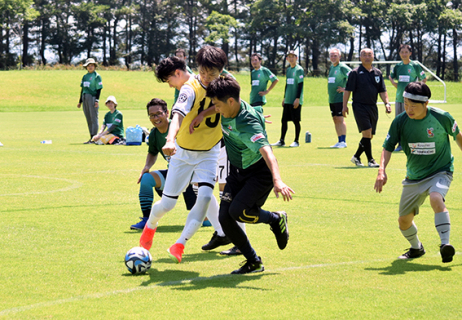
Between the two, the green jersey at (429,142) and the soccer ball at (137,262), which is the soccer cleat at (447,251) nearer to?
the green jersey at (429,142)

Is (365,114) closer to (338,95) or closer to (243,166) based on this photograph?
(338,95)

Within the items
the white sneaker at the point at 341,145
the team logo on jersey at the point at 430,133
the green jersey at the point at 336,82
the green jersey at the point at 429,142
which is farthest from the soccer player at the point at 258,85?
the team logo on jersey at the point at 430,133

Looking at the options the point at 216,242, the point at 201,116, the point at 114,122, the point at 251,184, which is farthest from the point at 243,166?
the point at 114,122

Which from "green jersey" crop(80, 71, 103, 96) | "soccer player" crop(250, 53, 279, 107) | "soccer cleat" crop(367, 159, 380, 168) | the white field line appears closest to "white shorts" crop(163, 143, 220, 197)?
the white field line

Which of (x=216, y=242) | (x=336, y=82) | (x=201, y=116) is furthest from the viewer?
(x=336, y=82)

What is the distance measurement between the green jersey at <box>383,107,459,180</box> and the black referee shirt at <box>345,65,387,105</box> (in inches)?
289

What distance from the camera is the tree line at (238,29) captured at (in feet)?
261

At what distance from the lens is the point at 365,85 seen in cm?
1306

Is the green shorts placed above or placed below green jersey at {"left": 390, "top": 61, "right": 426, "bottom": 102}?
below

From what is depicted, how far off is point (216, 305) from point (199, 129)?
203 centimetres

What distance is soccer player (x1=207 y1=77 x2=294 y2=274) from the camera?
16.4 feet

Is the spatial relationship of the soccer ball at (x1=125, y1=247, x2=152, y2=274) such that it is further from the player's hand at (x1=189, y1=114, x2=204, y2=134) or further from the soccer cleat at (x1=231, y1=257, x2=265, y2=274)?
the player's hand at (x1=189, y1=114, x2=204, y2=134)

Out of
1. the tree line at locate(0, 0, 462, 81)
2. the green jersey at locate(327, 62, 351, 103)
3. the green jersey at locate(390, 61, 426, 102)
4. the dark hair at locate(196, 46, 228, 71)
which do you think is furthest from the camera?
the tree line at locate(0, 0, 462, 81)

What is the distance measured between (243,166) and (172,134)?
673 mm
